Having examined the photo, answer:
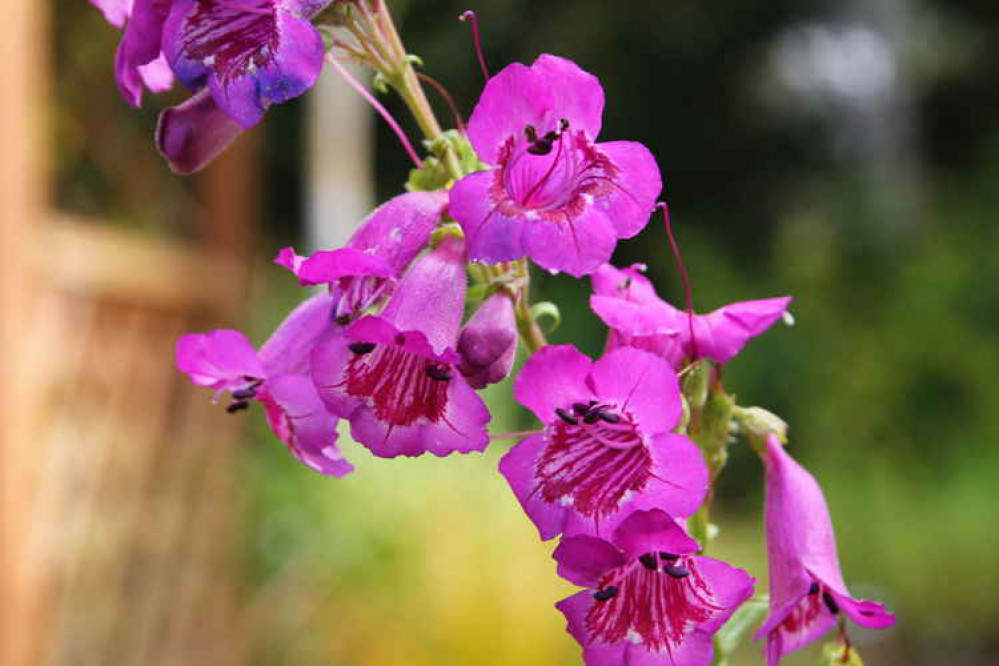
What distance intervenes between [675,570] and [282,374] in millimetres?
265

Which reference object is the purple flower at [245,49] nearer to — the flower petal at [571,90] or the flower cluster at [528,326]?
the flower cluster at [528,326]

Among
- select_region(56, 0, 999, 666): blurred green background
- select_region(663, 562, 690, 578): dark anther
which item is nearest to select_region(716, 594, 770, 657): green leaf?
select_region(663, 562, 690, 578): dark anther

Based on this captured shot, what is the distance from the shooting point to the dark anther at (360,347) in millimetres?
565

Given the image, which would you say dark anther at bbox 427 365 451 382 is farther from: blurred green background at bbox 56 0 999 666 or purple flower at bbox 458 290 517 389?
blurred green background at bbox 56 0 999 666

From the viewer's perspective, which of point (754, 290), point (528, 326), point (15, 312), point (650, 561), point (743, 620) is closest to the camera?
point (650, 561)

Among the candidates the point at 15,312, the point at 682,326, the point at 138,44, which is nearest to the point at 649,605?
the point at 682,326

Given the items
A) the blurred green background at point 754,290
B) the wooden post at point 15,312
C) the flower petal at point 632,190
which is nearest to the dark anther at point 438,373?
the flower petal at point 632,190

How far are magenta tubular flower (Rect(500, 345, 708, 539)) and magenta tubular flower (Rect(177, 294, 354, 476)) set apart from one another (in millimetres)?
125

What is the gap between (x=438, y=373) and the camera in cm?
57

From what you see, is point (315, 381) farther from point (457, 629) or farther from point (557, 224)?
point (457, 629)

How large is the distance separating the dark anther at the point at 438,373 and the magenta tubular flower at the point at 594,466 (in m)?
0.04

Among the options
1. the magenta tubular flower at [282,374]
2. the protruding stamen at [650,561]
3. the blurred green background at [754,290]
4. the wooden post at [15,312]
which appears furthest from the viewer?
the blurred green background at [754,290]

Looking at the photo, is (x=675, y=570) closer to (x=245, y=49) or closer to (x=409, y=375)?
(x=409, y=375)

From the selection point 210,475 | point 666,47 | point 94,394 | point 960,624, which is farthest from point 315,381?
point 666,47
